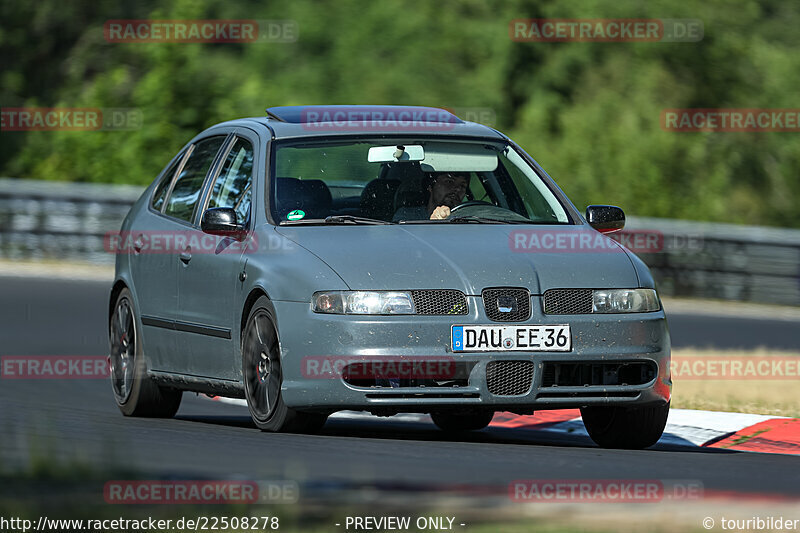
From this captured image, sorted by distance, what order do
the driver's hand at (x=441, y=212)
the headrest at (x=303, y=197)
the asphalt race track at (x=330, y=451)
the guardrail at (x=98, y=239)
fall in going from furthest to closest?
the guardrail at (x=98, y=239)
the driver's hand at (x=441, y=212)
the headrest at (x=303, y=197)
the asphalt race track at (x=330, y=451)

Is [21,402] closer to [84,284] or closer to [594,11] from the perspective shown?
[84,284]

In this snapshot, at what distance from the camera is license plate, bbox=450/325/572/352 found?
26.5 ft

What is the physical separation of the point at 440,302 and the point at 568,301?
646 mm

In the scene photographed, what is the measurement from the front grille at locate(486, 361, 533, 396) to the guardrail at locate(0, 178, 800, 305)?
1425cm

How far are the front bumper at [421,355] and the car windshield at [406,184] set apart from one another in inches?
37.9

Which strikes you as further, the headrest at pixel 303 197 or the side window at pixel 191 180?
the side window at pixel 191 180

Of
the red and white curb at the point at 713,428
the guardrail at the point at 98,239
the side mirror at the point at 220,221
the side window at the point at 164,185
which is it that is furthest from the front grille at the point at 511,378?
the guardrail at the point at 98,239

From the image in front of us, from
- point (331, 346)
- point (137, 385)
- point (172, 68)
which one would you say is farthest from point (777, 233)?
point (331, 346)

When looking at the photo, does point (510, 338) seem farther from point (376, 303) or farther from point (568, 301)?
point (376, 303)

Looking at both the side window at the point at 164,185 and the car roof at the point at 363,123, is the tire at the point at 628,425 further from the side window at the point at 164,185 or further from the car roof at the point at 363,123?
the side window at the point at 164,185

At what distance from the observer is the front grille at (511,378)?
8.12m

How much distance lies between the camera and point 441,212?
30.7 feet

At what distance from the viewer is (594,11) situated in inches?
1231

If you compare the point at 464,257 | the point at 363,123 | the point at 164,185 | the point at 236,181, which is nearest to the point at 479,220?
the point at 464,257
